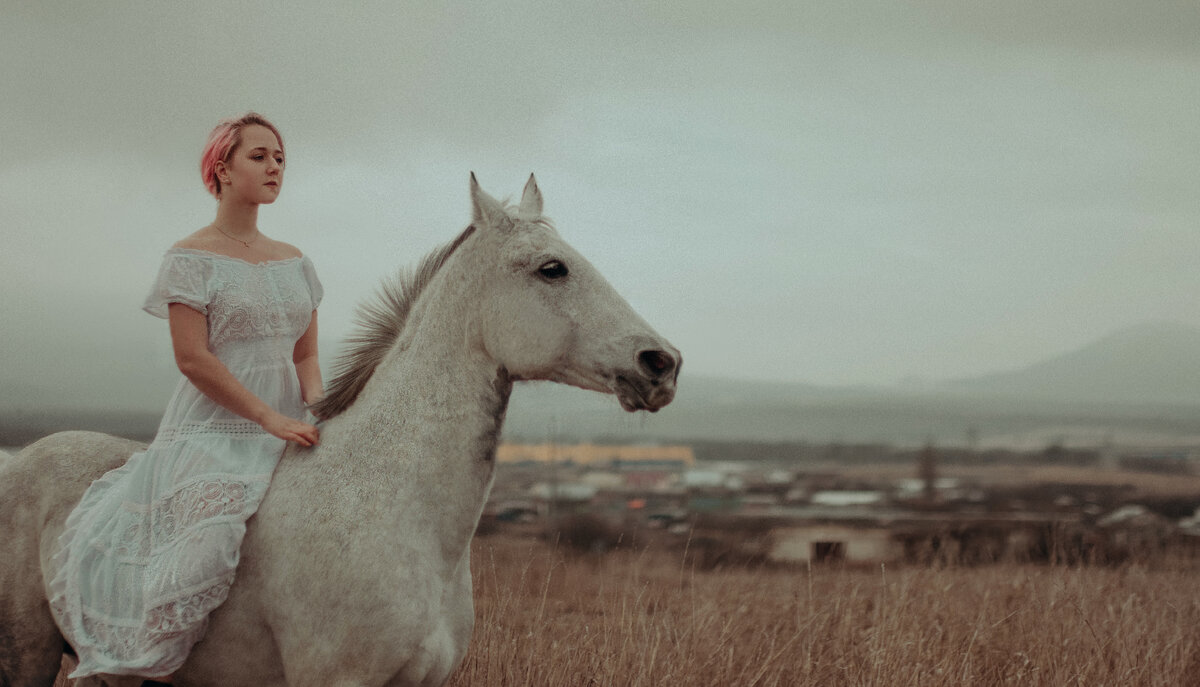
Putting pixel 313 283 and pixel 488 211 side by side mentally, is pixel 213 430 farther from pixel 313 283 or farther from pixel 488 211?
A: pixel 488 211

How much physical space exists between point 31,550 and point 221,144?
1737mm

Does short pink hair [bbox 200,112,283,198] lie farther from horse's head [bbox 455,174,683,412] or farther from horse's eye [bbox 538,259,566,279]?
horse's eye [bbox 538,259,566,279]

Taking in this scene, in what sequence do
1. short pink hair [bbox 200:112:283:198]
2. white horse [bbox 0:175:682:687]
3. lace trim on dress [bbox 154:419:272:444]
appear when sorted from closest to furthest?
1. white horse [bbox 0:175:682:687]
2. lace trim on dress [bbox 154:419:272:444]
3. short pink hair [bbox 200:112:283:198]

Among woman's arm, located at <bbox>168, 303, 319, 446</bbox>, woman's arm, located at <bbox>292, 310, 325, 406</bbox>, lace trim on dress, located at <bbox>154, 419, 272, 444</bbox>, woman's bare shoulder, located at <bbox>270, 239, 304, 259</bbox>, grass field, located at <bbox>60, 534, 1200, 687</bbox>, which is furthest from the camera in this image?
grass field, located at <bbox>60, 534, 1200, 687</bbox>

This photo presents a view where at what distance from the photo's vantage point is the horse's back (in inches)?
134

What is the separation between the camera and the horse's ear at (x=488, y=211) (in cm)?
321

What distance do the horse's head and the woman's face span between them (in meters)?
0.85

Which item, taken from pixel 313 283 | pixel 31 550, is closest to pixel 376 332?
pixel 313 283

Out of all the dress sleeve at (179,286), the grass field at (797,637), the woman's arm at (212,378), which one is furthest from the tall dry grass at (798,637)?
the dress sleeve at (179,286)

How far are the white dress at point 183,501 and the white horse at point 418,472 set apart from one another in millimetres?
117

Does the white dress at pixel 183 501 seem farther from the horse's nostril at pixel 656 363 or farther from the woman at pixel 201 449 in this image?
the horse's nostril at pixel 656 363

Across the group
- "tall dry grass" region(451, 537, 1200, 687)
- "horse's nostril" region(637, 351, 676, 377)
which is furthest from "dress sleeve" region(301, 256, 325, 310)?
"tall dry grass" region(451, 537, 1200, 687)

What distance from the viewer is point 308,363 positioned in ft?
12.0

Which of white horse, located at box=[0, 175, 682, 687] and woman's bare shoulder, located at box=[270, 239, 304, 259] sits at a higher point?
woman's bare shoulder, located at box=[270, 239, 304, 259]
